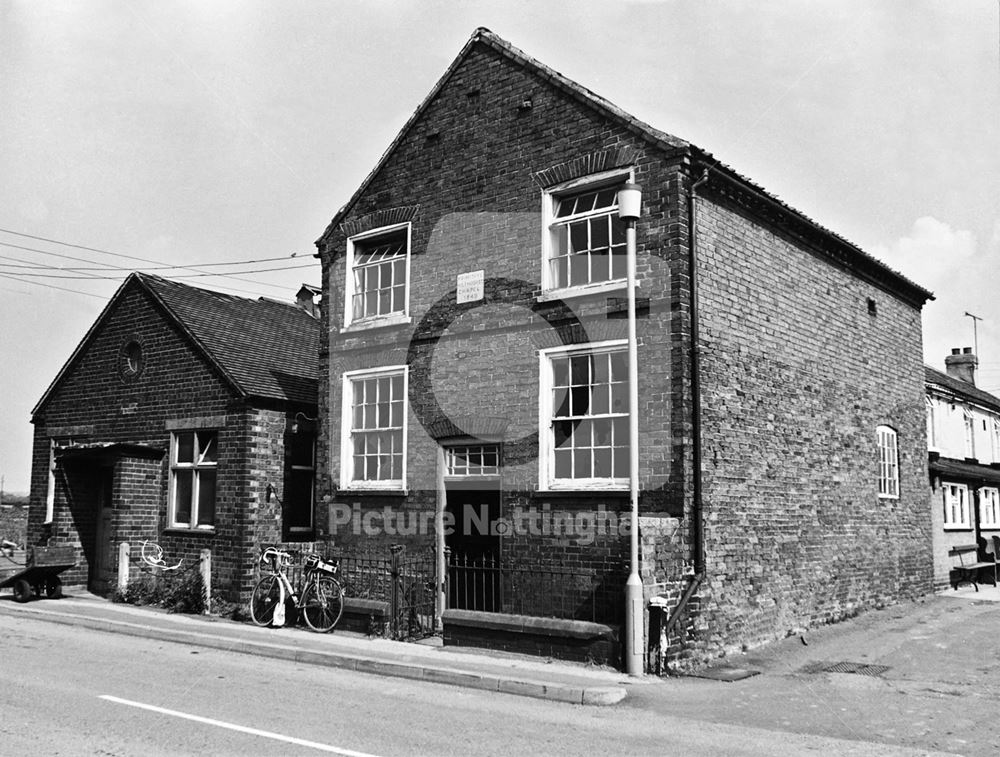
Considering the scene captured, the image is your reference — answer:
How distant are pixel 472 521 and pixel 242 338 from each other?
25.2 feet

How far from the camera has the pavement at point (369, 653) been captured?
10406mm

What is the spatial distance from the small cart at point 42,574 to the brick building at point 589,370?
5.52 meters

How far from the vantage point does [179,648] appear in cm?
1327

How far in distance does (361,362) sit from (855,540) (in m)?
9.10

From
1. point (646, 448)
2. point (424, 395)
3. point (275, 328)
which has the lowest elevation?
point (646, 448)

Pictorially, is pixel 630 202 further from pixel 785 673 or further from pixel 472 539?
pixel 785 673

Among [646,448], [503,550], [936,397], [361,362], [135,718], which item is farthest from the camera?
[936,397]

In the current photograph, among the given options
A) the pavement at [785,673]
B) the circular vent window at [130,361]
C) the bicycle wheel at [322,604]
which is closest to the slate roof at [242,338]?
the circular vent window at [130,361]

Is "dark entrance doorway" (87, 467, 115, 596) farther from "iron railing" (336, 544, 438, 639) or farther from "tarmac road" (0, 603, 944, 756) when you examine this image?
"tarmac road" (0, 603, 944, 756)

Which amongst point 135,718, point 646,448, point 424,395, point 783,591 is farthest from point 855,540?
point 135,718

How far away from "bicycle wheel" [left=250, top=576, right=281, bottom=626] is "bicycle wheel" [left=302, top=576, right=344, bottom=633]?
63 centimetres

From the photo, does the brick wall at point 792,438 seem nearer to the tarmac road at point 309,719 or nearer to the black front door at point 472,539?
the tarmac road at point 309,719

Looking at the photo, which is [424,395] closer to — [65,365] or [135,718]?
[135,718]

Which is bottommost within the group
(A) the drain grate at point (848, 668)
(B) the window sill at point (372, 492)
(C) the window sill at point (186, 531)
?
(A) the drain grate at point (848, 668)
